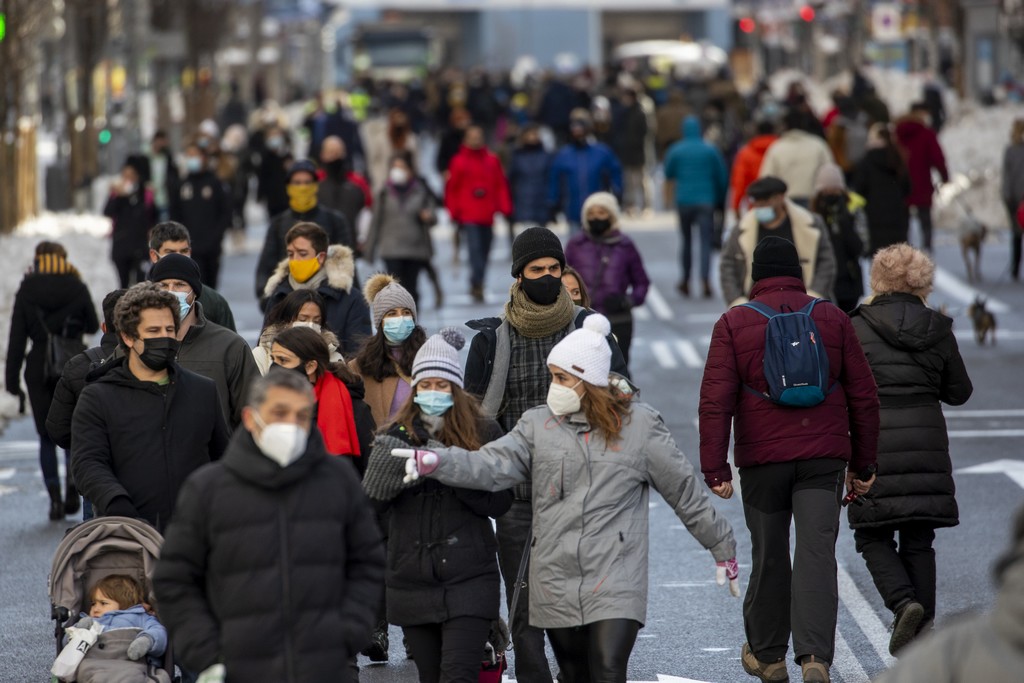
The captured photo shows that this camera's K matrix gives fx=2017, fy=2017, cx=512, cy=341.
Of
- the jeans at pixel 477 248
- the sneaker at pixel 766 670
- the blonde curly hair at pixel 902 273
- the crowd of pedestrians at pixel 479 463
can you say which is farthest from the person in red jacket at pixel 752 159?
the sneaker at pixel 766 670

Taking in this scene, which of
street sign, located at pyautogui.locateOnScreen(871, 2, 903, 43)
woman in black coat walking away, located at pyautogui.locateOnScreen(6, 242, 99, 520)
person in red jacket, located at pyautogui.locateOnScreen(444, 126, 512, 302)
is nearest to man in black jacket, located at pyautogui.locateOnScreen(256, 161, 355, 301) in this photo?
woman in black coat walking away, located at pyautogui.locateOnScreen(6, 242, 99, 520)

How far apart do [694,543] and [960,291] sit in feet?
36.4

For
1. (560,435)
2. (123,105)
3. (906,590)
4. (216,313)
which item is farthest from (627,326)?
(123,105)

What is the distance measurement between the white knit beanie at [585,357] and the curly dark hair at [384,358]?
65.2 inches

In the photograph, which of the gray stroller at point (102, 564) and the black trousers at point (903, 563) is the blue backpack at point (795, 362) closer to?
the black trousers at point (903, 563)

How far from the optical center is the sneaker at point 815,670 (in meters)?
7.60

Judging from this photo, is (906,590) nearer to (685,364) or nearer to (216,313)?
(216,313)

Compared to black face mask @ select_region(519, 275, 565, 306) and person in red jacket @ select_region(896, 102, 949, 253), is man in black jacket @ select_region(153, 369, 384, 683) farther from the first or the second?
person in red jacket @ select_region(896, 102, 949, 253)

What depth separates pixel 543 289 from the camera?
26.1 ft

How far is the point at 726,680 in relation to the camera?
814cm

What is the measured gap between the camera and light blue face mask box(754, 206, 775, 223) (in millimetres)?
12578

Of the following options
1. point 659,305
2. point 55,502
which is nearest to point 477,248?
point 659,305

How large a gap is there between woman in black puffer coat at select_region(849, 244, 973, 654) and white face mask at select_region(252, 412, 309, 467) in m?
3.52

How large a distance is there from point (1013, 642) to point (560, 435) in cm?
337
